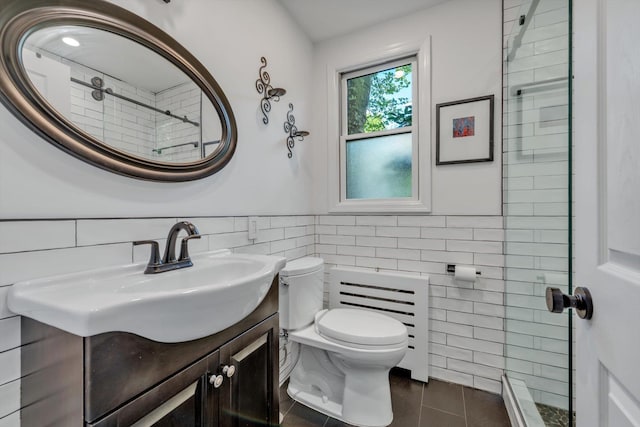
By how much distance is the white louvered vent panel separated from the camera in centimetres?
171

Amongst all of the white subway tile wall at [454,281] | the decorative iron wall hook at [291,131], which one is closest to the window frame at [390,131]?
the white subway tile wall at [454,281]

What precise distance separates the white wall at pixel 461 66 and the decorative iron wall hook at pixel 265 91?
0.92m

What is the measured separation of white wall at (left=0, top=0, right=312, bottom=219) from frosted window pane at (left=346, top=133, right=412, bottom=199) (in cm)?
38

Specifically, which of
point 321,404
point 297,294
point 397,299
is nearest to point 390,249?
point 397,299

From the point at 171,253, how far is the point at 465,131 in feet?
5.89

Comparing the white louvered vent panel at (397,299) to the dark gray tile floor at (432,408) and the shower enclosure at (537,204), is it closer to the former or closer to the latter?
the dark gray tile floor at (432,408)

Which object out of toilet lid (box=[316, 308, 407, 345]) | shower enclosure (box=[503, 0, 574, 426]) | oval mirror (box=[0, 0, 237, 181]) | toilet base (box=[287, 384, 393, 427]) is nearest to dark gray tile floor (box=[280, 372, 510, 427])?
toilet base (box=[287, 384, 393, 427])

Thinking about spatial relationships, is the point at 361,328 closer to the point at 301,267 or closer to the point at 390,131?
the point at 301,267

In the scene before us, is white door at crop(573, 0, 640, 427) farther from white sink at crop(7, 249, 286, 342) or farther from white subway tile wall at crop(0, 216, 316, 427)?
white subway tile wall at crop(0, 216, 316, 427)

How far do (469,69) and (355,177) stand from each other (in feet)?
3.38

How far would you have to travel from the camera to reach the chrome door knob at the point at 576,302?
1.75 feet

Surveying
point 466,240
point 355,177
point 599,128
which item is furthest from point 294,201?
point 599,128

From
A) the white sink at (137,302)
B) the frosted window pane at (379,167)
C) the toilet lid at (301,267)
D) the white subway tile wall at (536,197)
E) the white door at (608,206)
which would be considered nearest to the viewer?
the white door at (608,206)

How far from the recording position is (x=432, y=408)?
150 cm
